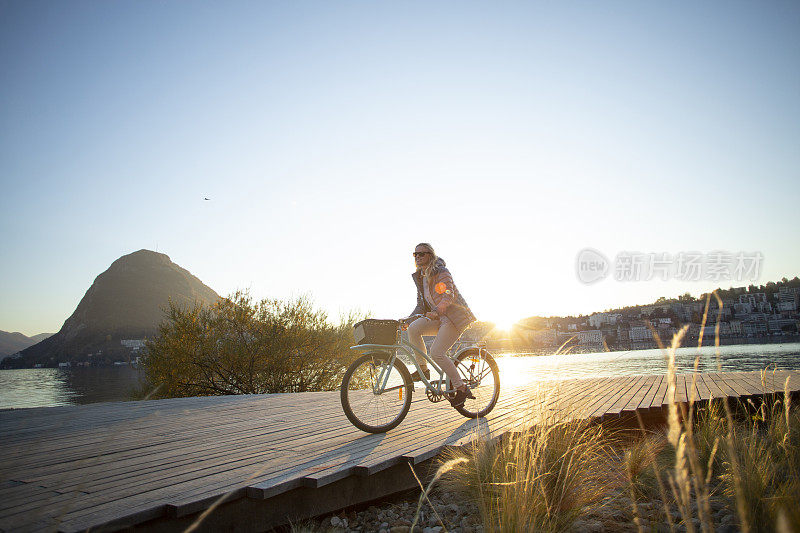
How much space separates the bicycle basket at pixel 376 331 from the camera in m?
4.25

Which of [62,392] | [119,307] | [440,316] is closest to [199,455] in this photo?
[440,316]

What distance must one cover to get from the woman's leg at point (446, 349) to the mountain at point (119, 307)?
85019mm

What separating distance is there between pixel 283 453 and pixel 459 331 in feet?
7.27

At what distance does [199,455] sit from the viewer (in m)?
3.31

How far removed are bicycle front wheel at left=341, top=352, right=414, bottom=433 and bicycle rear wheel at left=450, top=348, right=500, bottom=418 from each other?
95 centimetres

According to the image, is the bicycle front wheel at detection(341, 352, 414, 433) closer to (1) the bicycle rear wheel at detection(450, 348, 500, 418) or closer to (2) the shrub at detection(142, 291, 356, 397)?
(1) the bicycle rear wheel at detection(450, 348, 500, 418)

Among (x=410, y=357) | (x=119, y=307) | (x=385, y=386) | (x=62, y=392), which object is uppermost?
(x=119, y=307)

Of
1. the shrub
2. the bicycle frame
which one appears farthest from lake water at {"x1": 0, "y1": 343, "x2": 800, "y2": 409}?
the shrub

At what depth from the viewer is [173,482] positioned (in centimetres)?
260

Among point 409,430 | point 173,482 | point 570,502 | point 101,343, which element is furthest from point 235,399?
point 101,343

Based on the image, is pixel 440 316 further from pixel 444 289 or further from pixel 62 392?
pixel 62 392

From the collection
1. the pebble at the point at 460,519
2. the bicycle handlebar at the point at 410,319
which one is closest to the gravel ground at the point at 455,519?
the pebble at the point at 460,519

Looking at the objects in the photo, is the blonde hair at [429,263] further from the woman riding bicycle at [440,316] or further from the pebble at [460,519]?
the pebble at [460,519]

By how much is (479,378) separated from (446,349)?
800mm
